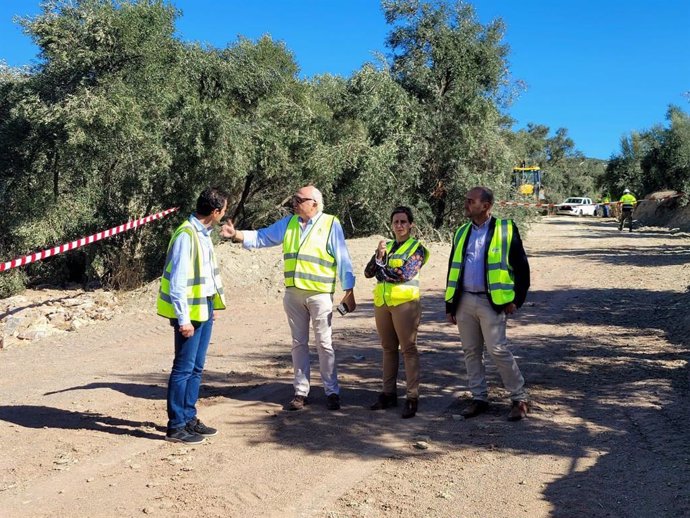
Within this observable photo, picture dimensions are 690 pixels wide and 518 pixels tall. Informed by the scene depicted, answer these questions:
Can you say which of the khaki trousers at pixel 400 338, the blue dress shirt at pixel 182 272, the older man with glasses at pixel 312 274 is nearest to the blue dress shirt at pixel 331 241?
the older man with glasses at pixel 312 274

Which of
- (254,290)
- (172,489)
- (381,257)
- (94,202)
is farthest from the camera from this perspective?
(94,202)

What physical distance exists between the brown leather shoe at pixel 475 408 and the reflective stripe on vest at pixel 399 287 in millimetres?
1045

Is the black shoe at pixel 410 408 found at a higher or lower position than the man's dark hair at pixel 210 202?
lower

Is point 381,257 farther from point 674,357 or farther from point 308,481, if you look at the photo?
point 674,357

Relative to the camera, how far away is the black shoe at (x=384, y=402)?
576cm

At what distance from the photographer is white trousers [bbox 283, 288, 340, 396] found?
562 centimetres

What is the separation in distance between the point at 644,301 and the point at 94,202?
13.0m

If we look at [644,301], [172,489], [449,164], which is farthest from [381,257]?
[449,164]

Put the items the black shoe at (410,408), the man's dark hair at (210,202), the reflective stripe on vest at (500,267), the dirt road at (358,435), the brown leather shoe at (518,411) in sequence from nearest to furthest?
the dirt road at (358,435) < the man's dark hair at (210,202) < the reflective stripe on vest at (500,267) < the brown leather shoe at (518,411) < the black shoe at (410,408)

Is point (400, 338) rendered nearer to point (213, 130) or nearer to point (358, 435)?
point (358, 435)

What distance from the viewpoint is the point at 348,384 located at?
22.0 feet

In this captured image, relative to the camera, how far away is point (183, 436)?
16.6ft

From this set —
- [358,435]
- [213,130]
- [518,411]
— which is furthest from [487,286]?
[213,130]

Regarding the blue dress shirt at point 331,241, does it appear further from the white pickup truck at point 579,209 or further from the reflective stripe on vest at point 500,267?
the white pickup truck at point 579,209
